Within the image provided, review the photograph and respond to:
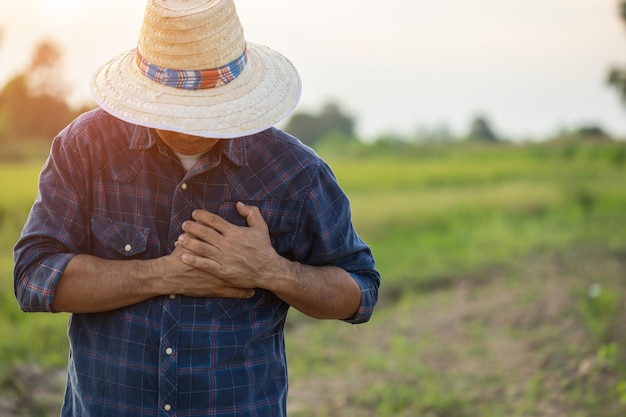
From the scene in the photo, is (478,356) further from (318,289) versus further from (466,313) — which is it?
(318,289)

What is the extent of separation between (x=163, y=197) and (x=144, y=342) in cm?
38

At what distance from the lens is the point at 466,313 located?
6938 mm

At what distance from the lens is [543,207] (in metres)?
11.9

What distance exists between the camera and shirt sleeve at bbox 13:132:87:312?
6.80 ft

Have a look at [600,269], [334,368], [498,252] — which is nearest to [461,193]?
[498,252]

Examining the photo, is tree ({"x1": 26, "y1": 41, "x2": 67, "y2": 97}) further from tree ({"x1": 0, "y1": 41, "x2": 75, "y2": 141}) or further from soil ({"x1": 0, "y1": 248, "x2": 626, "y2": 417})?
soil ({"x1": 0, "y1": 248, "x2": 626, "y2": 417})

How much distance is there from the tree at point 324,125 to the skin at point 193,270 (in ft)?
40.7

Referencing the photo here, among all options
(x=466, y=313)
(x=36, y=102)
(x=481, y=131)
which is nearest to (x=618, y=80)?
(x=481, y=131)

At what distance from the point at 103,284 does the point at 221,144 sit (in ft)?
1.53

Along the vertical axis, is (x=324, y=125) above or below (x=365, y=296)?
below

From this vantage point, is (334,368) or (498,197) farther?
(498,197)

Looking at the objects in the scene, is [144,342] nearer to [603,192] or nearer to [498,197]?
[498,197]

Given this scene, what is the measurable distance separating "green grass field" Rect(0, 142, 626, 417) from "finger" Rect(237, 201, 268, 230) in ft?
7.45

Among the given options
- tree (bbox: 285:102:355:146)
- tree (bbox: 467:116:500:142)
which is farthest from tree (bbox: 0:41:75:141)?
tree (bbox: 467:116:500:142)
